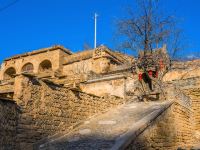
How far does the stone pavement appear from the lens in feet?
26.8

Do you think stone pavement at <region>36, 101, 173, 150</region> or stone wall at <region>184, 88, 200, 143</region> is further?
stone wall at <region>184, 88, 200, 143</region>

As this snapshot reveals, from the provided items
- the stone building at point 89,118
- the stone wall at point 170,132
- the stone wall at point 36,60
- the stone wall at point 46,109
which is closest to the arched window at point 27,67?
the stone wall at point 36,60

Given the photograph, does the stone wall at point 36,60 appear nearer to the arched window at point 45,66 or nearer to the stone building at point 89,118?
the arched window at point 45,66

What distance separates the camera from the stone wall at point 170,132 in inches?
341

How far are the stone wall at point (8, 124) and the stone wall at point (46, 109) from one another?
219mm

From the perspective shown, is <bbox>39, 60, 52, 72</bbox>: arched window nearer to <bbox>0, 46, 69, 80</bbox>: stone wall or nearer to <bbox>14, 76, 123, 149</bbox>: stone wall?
<bbox>0, 46, 69, 80</bbox>: stone wall

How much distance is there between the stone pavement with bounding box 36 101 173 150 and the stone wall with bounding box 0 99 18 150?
113cm

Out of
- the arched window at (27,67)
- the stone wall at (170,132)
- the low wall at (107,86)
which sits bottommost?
the stone wall at (170,132)

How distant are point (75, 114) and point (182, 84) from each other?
7.79m

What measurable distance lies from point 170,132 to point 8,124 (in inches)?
226

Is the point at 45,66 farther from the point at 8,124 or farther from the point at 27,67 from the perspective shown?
the point at 8,124

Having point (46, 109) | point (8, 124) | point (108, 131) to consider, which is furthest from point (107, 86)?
point (8, 124)

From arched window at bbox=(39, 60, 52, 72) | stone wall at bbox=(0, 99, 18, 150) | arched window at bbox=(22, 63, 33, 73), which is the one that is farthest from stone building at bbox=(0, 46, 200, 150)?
arched window at bbox=(22, 63, 33, 73)

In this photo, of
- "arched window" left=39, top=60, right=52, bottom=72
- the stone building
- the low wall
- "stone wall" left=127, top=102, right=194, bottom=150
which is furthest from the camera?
"arched window" left=39, top=60, right=52, bottom=72
